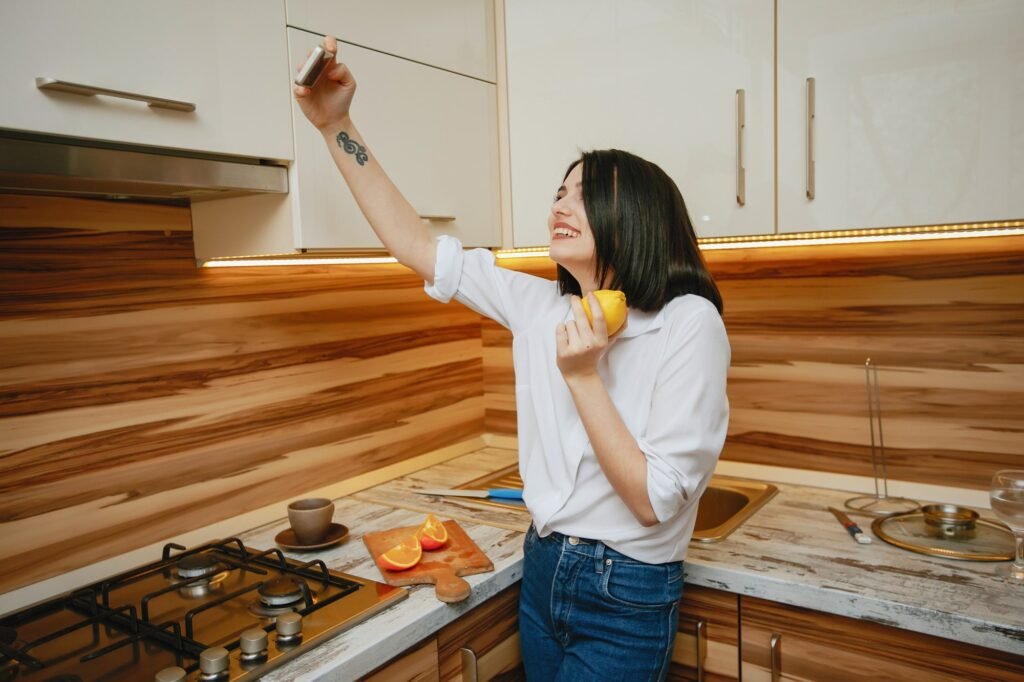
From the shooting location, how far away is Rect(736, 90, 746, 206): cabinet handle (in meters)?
1.48

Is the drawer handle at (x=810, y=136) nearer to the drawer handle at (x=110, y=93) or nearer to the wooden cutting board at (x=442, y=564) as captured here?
the wooden cutting board at (x=442, y=564)

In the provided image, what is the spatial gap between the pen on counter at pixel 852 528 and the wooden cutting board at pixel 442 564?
70cm

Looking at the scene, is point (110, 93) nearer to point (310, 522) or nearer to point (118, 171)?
point (118, 171)

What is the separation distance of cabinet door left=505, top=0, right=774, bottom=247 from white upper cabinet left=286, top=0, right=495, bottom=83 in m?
0.07

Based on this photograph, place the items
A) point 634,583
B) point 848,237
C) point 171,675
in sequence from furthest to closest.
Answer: point 848,237, point 634,583, point 171,675

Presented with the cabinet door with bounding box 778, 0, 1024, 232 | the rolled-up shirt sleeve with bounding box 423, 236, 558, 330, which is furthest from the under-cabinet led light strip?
the rolled-up shirt sleeve with bounding box 423, 236, 558, 330

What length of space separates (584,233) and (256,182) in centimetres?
56

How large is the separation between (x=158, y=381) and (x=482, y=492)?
744 millimetres

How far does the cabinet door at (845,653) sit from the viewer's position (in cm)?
115

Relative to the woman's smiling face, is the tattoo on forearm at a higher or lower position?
higher

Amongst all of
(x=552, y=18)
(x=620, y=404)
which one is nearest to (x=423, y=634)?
(x=620, y=404)

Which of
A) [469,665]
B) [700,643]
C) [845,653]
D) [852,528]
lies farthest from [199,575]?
[852,528]

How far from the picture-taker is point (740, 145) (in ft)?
4.87

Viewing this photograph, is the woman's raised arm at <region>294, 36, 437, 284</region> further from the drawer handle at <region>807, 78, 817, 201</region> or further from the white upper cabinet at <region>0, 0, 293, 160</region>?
the drawer handle at <region>807, 78, 817, 201</region>
